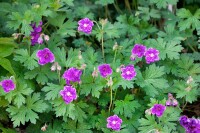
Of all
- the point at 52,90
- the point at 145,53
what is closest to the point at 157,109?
the point at 145,53

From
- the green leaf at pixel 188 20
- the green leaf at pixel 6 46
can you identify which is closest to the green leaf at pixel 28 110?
the green leaf at pixel 6 46

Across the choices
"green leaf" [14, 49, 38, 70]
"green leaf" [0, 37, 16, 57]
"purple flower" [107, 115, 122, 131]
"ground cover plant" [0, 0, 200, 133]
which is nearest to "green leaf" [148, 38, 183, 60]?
"ground cover plant" [0, 0, 200, 133]

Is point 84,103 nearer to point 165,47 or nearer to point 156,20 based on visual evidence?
point 165,47

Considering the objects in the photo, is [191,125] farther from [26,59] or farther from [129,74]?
[26,59]

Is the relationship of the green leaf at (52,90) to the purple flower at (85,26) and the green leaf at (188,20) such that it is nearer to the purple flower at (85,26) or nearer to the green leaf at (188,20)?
the purple flower at (85,26)

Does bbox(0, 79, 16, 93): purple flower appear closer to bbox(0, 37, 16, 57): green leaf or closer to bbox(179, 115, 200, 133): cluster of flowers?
bbox(0, 37, 16, 57): green leaf

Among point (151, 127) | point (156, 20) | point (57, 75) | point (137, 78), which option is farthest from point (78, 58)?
point (156, 20)

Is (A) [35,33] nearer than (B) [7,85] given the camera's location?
No
